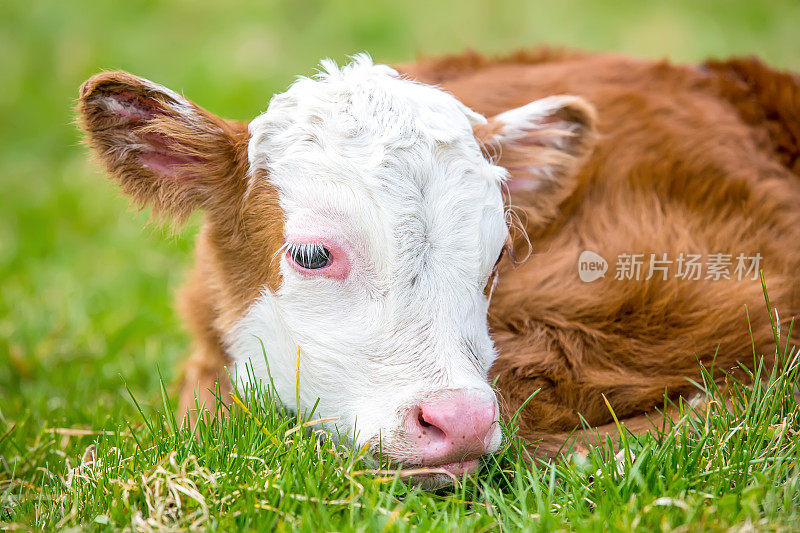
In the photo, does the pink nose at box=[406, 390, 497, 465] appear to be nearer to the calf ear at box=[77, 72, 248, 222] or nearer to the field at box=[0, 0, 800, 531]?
the field at box=[0, 0, 800, 531]

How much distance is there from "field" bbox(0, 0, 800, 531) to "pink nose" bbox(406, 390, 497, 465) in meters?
0.14

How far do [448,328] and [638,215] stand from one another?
130 cm

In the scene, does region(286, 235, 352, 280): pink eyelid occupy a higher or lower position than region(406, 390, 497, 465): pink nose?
higher

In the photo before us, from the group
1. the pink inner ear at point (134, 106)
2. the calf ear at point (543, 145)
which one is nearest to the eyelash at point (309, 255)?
the pink inner ear at point (134, 106)

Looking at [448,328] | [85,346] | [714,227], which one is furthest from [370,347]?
[85,346]

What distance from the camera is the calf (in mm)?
2965

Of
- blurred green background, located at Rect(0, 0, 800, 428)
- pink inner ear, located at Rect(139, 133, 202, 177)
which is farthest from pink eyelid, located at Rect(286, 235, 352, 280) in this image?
blurred green background, located at Rect(0, 0, 800, 428)

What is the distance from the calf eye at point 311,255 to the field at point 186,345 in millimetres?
525

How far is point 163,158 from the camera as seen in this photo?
3379mm

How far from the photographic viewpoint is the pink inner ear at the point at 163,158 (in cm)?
333

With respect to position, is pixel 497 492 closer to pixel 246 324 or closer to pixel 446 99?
pixel 246 324

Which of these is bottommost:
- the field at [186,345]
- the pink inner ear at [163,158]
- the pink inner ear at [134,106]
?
the field at [186,345]

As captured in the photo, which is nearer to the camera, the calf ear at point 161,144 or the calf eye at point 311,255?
the calf eye at point 311,255

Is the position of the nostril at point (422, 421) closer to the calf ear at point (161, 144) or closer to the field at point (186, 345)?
the field at point (186, 345)
